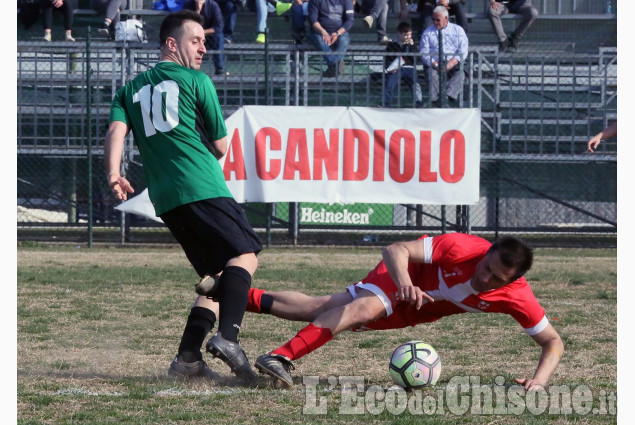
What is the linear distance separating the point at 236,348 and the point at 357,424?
960 mm

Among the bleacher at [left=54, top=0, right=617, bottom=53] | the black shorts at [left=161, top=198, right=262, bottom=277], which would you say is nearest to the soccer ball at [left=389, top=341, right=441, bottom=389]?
the black shorts at [left=161, top=198, right=262, bottom=277]

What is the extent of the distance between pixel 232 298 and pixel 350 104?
10.8 metres

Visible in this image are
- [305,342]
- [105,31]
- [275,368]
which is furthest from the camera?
[105,31]

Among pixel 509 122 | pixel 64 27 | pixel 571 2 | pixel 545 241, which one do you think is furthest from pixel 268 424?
pixel 571 2

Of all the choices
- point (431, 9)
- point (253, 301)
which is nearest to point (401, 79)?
point (431, 9)

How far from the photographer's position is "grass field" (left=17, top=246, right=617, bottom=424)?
4.34 metres

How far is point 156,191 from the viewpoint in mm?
5164

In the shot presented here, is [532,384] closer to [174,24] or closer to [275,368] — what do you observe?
[275,368]

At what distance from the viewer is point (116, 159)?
5.04 metres

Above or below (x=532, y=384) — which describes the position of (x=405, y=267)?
above

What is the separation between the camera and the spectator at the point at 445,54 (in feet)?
49.0

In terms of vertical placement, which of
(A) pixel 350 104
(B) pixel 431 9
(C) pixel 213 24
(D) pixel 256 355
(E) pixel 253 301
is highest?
(B) pixel 431 9

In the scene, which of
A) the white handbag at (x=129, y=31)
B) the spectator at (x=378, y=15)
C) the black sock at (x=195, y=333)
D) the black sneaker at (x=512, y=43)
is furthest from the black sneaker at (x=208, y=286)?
the black sneaker at (x=512, y=43)

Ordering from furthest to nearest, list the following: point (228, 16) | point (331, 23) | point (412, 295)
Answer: point (228, 16) → point (331, 23) → point (412, 295)
